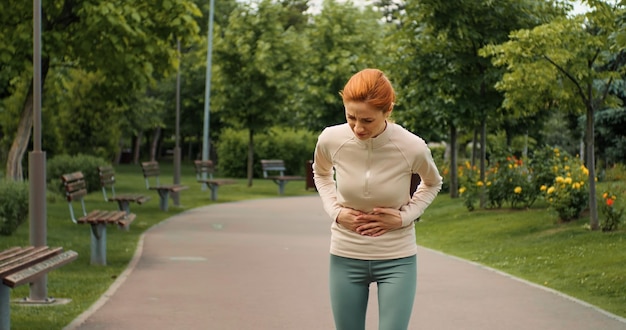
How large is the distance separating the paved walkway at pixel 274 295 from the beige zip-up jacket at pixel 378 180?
3.92 metres

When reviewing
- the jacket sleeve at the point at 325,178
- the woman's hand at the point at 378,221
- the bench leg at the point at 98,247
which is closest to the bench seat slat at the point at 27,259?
the jacket sleeve at the point at 325,178

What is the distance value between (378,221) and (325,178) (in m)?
0.45

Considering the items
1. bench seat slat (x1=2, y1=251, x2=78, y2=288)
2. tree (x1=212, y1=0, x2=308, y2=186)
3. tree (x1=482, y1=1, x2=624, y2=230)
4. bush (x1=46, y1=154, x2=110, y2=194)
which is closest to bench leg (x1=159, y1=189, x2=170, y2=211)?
bush (x1=46, y1=154, x2=110, y2=194)

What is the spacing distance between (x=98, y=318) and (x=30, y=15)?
38.1 feet

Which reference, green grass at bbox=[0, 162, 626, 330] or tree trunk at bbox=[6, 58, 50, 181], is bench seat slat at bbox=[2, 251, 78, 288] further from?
tree trunk at bbox=[6, 58, 50, 181]

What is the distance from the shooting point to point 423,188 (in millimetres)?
5176

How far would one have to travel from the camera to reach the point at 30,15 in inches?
774

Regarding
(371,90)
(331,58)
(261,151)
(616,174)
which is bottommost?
(261,151)

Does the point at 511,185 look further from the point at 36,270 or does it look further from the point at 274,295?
the point at 36,270

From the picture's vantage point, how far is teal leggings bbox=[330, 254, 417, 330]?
492 cm

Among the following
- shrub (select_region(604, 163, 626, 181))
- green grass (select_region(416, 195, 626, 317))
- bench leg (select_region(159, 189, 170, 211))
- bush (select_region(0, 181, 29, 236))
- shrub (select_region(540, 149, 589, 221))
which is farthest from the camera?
shrub (select_region(604, 163, 626, 181))

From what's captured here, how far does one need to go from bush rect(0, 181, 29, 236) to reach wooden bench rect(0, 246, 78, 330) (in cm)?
713

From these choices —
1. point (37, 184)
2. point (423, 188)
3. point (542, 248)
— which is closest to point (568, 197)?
point (542, 248)

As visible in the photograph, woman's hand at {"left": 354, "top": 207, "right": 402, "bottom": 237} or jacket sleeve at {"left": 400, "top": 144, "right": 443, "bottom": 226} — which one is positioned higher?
jacket sleeve at {"left": 400, "top": 144, "right": 443, "bottom": 226}
